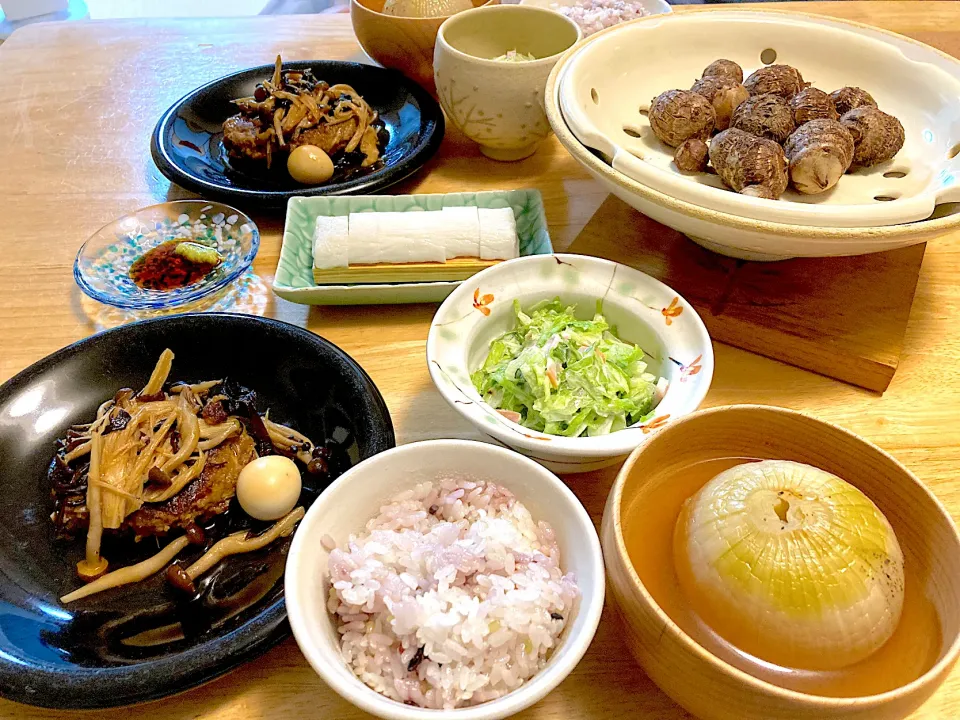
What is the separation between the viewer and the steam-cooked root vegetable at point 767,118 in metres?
1.24

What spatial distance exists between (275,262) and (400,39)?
777mm

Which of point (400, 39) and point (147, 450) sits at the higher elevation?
point (400, 39)

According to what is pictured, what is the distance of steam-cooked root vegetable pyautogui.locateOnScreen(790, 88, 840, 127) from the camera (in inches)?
50.7

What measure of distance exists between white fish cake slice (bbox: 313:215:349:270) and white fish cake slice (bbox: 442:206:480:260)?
A: 186 mm

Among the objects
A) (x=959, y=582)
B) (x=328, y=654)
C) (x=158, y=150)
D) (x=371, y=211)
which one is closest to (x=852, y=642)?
(x=959, y=582)

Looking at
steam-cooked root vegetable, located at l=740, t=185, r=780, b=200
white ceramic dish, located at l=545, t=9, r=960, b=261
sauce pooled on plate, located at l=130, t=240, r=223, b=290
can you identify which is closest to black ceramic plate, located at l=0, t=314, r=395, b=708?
sauce pooled on plate, located at l=130, t=240, r=223, b=290

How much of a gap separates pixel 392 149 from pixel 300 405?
2.78 ft

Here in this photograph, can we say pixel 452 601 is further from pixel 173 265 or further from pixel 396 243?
pixel 173 265

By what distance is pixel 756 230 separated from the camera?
1022 mm

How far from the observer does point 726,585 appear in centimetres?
66

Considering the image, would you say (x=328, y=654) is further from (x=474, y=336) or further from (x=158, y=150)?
(x=158, y=150)

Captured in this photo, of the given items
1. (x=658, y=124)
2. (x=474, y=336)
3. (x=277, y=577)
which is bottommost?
(x=277, y=577)

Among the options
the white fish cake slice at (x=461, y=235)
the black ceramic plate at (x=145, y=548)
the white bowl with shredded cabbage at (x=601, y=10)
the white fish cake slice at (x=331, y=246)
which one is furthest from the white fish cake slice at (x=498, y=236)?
the white bowl with shredded cabbage at (x=601, y=10)

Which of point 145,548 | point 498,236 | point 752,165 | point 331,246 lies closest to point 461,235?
point 498,236
